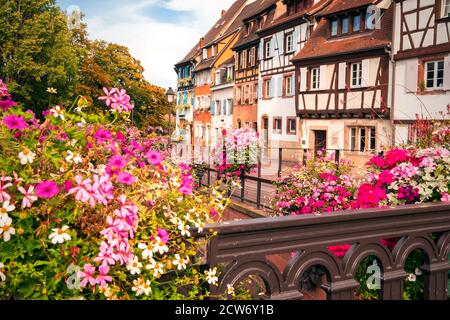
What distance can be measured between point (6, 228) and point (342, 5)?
24.2 meters

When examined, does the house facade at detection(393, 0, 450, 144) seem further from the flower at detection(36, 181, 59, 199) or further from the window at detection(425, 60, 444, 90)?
the flower at detection(36, 181, 59, 199)

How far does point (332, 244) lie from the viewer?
7.22 feet

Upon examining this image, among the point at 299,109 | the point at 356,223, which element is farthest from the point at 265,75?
the point at 356,223

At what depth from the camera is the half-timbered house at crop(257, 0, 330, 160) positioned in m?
26.9

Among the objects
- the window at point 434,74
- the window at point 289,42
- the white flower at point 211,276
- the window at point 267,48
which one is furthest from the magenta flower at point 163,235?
the window at point 267,48

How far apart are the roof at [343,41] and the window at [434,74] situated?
2.19m

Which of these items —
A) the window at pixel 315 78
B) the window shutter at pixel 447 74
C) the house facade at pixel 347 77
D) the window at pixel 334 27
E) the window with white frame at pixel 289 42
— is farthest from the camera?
the window with white frame at pixel 289 42

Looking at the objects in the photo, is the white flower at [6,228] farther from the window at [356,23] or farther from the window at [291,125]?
the window at [291,125]

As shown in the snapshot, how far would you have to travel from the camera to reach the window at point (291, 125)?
27.4 meters

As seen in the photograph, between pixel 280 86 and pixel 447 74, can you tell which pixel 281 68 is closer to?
pixel 280 86

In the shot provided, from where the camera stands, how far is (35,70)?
29703mm

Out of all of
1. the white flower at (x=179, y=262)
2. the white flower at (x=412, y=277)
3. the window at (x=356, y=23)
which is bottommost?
the white flower at (x=412, y=277)

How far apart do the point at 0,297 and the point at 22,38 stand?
32.0m
